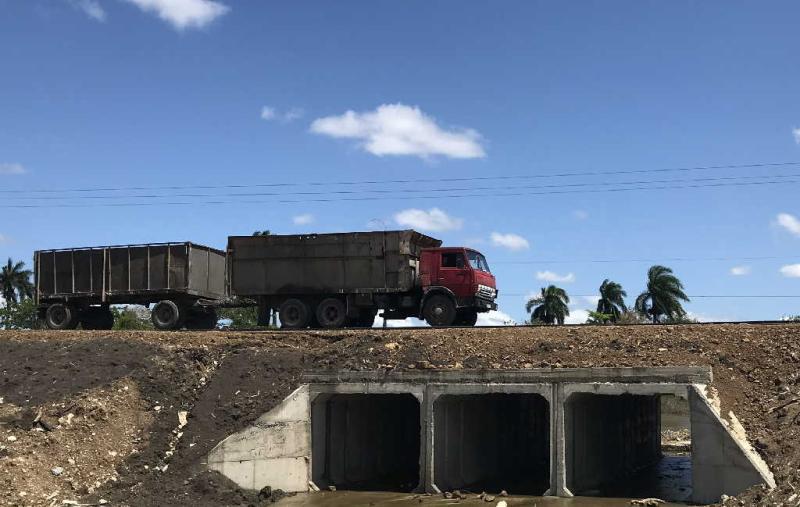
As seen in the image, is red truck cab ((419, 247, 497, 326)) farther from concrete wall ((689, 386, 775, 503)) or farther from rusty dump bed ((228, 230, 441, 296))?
concrete wall ((689, 386, 775, 503))

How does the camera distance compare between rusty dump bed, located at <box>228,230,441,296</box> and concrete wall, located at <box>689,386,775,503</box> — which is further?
rusty dump bed, located at <box>228,230,441,296</box>

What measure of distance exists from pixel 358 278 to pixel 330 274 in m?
0.96

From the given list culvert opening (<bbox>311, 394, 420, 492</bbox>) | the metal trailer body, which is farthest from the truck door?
culvert opening (<bbox>311, 394, 420, 492</bbox>)

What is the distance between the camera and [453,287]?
24.6m

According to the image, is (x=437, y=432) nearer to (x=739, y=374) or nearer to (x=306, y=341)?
(x=306, y=341)

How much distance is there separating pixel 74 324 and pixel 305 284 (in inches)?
375

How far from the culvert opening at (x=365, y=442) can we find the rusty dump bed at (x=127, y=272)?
8128 millimetres

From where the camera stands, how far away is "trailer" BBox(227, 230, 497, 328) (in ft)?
81.0

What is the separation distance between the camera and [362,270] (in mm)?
25203

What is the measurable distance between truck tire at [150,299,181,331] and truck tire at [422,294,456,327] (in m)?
9.01

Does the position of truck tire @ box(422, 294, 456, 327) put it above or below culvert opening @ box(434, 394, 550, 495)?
above

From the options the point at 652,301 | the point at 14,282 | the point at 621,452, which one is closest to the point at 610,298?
the point at 652,301

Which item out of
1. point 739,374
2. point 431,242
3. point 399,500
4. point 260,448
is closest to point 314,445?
point 260,448

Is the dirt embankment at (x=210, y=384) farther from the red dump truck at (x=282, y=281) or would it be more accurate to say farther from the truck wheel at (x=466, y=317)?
the truck wheel at (x=466, y=317)
